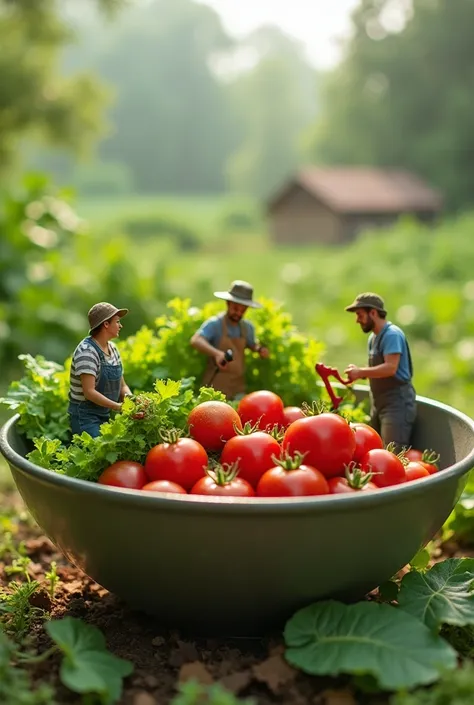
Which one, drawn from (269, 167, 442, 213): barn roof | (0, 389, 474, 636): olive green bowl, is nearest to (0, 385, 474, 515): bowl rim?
(0, 389, 474, 636): olive green bowl

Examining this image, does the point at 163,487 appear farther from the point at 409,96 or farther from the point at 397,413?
the point at 409,96

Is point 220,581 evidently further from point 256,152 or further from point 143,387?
point 256,152

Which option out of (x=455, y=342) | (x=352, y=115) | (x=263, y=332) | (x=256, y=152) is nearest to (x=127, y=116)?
A: (x=256, y=152)

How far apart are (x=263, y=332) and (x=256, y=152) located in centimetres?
8584

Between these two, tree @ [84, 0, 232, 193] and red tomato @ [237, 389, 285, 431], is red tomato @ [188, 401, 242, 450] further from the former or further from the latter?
tree @ [84, 0, 232, 193]

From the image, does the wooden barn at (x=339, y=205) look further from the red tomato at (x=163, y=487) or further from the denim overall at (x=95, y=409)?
the red tomato at (x=163, y=487)

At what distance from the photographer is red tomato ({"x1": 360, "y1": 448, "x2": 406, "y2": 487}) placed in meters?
2.94

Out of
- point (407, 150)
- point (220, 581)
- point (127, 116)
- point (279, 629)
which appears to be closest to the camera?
point (220, 581)

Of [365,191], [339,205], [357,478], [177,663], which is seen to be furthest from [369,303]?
[365,191]

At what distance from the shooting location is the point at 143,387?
3.87 m

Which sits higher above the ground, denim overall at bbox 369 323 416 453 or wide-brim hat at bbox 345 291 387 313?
wide-brim hat at bbox 345 291 387 313

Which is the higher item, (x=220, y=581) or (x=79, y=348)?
(x=79, y=348)

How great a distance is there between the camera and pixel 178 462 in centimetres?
290

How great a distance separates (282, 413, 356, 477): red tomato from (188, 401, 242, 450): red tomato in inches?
12.2
